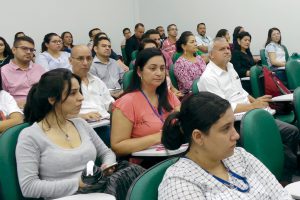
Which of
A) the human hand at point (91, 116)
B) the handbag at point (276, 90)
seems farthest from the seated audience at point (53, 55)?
the handbag at point (276, 90)

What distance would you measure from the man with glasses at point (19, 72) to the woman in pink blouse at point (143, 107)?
1.65m

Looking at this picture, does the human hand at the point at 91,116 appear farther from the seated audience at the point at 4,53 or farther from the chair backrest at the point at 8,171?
the seated audience at the point at 4,53

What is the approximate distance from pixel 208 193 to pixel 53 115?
1000 mm

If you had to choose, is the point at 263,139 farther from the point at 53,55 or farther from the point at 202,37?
the point at 202,37

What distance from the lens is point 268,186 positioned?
150 centimetres

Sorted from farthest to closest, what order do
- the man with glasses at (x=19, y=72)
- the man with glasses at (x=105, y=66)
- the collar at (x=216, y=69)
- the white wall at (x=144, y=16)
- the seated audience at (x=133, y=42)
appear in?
the seated audience at (x=133, y=42), the white wall at (x=144, y=16), the man with glasses at (x=105, y=66), the man with glasses at (x=19, y=72), the collar at (x=216, y=69)

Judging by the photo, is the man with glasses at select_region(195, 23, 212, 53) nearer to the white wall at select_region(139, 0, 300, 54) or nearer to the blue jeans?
the white wall at select_region(139, 0, 300, 54)

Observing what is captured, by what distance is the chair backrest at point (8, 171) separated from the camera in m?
1.84

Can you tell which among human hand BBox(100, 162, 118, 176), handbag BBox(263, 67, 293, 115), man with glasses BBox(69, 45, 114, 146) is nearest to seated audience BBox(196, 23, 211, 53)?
handbag BBox(263, 67, 293, 115)

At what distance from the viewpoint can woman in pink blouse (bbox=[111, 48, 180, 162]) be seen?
231 cm

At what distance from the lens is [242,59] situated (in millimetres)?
6016

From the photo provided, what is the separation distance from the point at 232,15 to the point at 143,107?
7.00 meters

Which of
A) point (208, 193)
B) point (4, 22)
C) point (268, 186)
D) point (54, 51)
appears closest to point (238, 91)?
point (268, 186)

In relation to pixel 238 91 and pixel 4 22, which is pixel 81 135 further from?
pixel 4 22
